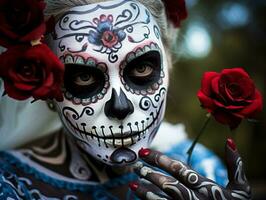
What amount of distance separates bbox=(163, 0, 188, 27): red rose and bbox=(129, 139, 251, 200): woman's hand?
58 centimetres

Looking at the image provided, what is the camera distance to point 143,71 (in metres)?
1.67

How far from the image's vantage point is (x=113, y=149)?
5.38ft

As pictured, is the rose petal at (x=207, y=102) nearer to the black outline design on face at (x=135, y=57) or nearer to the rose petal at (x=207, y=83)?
the rose petal at (x=207, y=83)

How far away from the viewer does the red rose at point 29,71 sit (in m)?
1.38

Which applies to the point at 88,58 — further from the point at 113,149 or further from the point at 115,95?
the point at 113,149

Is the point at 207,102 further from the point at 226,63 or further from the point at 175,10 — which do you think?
the point at 226,63

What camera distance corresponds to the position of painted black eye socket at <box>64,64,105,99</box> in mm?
1619

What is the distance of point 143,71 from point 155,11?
22 centimetres

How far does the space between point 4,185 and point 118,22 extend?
574 mm

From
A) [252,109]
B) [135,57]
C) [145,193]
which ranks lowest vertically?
[145,193]

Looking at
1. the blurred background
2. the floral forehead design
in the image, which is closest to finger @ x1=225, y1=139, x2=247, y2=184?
the floral forehead design

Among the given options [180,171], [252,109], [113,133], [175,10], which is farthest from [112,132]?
[175,10]

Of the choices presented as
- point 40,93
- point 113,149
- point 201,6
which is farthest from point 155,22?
point 201,6

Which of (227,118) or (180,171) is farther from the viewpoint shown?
(227,118)
